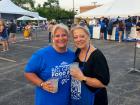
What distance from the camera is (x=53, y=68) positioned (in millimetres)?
2889

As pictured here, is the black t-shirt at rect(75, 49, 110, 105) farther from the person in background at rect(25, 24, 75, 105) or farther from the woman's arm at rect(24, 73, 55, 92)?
the woman's arm at rect(24, 73, 55, 92)

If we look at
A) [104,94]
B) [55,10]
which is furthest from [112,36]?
[55,10]

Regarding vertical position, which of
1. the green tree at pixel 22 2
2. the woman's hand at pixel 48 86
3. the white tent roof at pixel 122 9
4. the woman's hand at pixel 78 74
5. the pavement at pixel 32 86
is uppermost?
the green tree at pixel 22 2

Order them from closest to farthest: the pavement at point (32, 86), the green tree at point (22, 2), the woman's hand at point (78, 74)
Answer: the woman's hand at point (78, 74), the pavement at point (32, 86), the green tree at point (22, 2)

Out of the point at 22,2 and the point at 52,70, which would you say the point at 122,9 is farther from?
the point at 22,2

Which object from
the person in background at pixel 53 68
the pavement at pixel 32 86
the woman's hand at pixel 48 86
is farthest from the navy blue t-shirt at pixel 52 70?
the pavement at pixel 32 86

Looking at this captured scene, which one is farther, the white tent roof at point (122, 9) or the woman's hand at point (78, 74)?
the white tent roof at point (122, 9)

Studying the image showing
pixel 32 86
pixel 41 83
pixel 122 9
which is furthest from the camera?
pixel 122 9

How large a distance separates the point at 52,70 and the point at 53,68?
2cm

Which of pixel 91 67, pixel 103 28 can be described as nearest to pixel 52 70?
pixel 91 67

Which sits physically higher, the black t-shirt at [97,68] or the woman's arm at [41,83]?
the black t-shirt at [97,68]

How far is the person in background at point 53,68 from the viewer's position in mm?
2893

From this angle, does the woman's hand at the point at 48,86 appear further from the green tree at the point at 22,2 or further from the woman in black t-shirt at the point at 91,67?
the green tree at the point at 22,2

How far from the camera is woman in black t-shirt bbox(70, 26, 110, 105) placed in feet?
9.09
